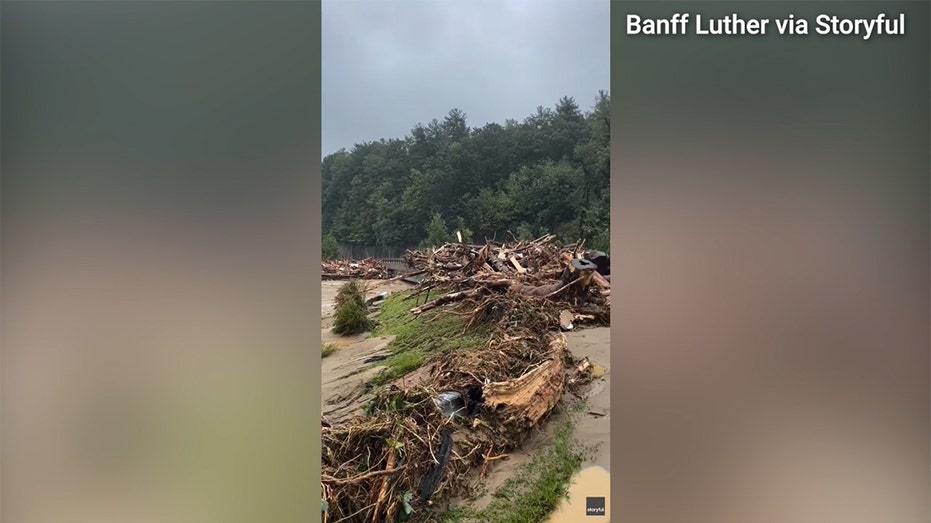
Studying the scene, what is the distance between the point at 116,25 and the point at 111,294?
1152mm

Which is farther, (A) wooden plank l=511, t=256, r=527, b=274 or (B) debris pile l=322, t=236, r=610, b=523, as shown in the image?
(A) wooden plank l=511, t=256, r=527, b=274

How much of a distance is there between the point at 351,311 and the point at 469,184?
772 mm

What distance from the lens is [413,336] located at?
1925mm

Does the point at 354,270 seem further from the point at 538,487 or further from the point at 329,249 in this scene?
the point at 538,487

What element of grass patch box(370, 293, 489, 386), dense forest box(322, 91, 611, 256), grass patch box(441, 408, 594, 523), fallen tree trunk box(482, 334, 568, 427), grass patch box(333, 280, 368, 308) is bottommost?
grass patch box(441, 408, 594, 523)

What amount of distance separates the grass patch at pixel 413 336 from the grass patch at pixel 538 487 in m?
0.54

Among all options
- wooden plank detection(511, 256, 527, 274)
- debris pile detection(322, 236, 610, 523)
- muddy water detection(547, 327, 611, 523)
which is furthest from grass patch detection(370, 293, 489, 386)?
muddy water detection(547, 327, 611, 523)

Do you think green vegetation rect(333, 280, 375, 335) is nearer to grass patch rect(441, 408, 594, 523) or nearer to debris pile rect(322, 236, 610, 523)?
debris pile rect(322, 236, 610, 523)

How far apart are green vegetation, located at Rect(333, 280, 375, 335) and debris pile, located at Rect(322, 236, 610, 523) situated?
Result: 0.22m

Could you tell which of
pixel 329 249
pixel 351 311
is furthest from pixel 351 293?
pixel 329 249


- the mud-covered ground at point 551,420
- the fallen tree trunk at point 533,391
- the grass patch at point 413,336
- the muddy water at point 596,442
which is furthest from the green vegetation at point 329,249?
the muddy water at point 596,442

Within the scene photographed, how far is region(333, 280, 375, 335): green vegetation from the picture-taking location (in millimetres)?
Answer: 1851

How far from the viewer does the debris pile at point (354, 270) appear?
1.83 m

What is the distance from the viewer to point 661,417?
5.67 feet
